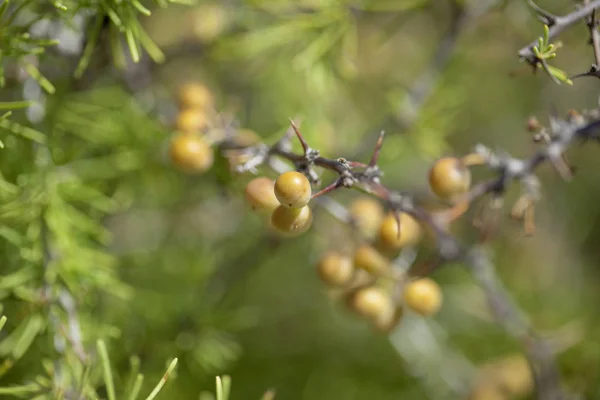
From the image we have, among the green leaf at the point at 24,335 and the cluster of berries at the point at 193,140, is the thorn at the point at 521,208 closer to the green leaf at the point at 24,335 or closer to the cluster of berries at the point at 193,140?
the cluster of berries at the point at 193,140

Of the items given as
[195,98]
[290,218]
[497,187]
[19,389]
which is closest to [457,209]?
[497,187]

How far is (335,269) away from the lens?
2.11 feet

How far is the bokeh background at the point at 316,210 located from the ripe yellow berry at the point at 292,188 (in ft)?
0.68

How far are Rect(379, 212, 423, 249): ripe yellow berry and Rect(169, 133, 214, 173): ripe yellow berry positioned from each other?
0.60ft

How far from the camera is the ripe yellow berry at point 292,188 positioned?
0.46 m

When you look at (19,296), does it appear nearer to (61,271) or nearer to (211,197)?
(61,271)

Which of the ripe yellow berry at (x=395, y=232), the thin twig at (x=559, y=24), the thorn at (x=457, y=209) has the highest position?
the thin twig at (x=559, y=24)

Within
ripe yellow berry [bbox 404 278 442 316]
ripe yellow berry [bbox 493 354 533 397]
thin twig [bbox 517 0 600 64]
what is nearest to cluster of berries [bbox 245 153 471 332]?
ripe yellow berry [bbox 404 278 442 316]

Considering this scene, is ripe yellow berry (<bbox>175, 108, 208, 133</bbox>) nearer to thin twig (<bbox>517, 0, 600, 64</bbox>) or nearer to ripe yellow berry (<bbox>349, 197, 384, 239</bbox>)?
ripe yellow berry (<bbox>349, 197, 384, 239</bbox>)

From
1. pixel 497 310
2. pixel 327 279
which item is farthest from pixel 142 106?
Result: pixel 497 310

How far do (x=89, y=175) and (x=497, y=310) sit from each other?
0.47m

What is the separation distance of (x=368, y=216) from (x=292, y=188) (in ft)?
0.86

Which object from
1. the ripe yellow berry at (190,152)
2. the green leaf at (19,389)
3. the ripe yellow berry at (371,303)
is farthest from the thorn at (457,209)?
the green leaf at (19,389)

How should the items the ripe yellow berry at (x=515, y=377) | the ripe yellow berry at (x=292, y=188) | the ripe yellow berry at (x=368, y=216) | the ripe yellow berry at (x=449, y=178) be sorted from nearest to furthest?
the ripe yellow berry at (x=292, y=188)
the ripe yellow berry at (x=449, y=178)
the ripe yellow berry at (x=368, y=216)
the ripe yellow berry at (x=515, y=377)
